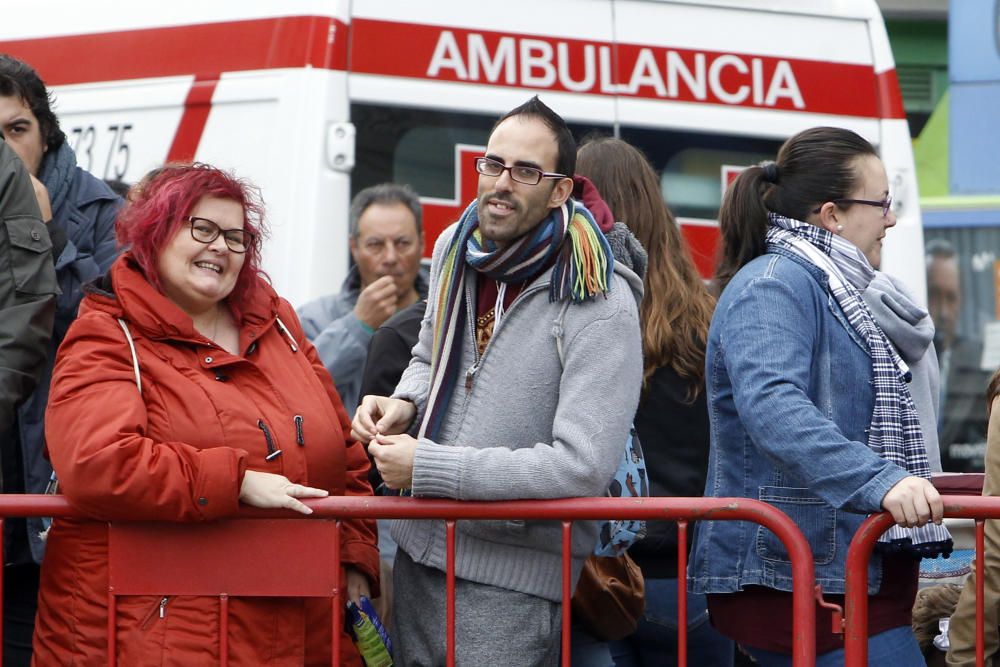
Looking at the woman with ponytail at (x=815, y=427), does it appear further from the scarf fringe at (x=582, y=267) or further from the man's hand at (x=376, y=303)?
the man's hand at (x=376, y=303)

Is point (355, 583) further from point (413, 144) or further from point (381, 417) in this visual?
point (413, 144)

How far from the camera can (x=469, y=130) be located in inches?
219

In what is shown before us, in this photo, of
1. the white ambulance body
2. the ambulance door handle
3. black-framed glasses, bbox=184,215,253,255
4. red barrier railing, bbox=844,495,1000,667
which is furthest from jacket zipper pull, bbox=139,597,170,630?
the ambulance door handle

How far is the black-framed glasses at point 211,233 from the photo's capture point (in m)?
3.48

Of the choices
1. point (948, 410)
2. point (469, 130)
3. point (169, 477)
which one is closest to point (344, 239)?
point (469, 130)

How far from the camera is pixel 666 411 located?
395cm

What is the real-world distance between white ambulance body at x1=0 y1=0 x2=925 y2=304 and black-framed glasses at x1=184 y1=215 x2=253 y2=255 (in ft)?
4.97

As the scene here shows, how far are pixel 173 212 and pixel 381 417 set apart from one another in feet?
2.07

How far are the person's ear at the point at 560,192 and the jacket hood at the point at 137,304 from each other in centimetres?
79

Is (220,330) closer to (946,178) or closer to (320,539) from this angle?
(320,539)

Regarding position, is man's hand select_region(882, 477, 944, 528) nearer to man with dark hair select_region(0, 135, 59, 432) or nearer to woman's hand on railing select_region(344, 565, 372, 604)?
woman's hand on railing select_region(344, 565, 372, 604)

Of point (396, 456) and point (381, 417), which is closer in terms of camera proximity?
point (396, 456)

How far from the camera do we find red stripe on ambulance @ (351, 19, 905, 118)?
5414 mm

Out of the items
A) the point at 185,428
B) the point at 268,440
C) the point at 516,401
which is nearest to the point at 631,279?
the point at 516,401
